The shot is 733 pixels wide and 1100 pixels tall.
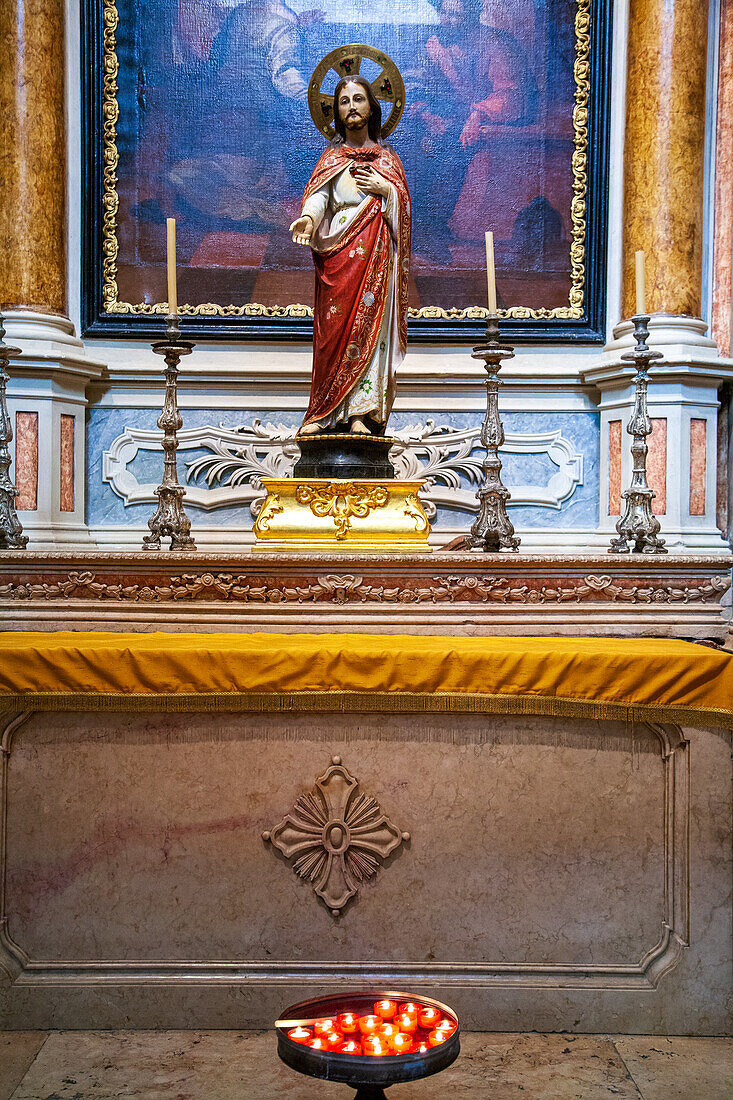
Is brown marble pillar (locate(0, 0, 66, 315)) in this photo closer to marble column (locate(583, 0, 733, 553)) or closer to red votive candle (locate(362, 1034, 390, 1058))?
marble column (locate(583, 0, 733, 553))

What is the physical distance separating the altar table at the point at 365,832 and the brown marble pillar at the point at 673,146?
2525 millimetres

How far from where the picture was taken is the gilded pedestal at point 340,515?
10.7 ft

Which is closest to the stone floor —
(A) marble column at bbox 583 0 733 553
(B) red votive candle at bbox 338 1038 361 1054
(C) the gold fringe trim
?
(B) red votive candle at bbox 338 1038 361 1054

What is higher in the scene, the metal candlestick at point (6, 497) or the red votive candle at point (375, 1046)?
the metal candlestick at point (6, 497)

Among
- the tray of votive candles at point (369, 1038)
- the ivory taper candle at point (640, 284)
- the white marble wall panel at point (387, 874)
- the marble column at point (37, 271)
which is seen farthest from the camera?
the marble column at point (37, 271)

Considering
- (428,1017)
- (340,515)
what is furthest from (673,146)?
(428,1017)

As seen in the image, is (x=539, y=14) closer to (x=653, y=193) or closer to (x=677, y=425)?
(x=653, y=193)

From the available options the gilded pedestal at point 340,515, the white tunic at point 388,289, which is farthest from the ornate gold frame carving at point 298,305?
the gilded pedestal at point 340,515

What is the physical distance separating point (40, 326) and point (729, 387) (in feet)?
9.93

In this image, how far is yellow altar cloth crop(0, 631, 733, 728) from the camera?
7.75 feet

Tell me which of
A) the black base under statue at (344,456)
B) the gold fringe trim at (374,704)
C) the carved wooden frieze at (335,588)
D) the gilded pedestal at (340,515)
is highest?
the black base under statue at (344,456)

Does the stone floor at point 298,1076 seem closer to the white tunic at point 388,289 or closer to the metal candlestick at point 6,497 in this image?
the metal candlestick at point 6,497

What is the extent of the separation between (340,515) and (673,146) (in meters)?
2.45

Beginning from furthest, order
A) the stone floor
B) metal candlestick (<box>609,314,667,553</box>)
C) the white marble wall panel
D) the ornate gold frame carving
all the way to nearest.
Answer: the ornate gold frame carving → metal candlestick (<box>609,314,667,553</box>) → the white marble wall panel → the stone floor
